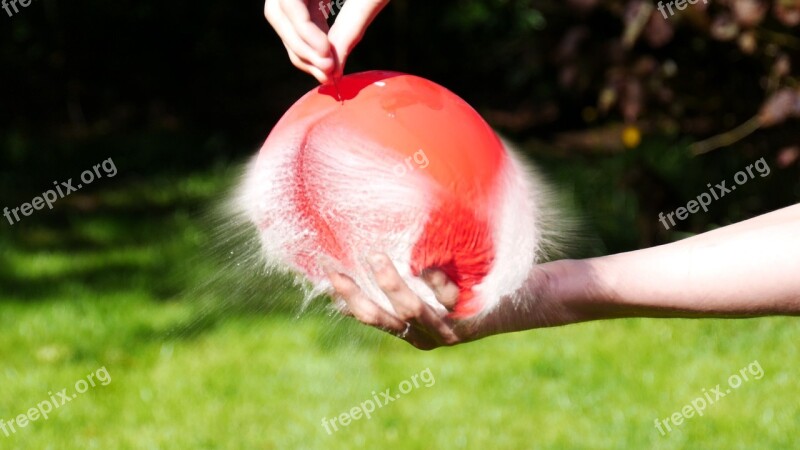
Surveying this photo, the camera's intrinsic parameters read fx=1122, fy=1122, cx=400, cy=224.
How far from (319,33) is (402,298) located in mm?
531

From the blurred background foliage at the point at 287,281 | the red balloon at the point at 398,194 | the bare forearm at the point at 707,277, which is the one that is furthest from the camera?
the blurred background foliage at the point at 287,281

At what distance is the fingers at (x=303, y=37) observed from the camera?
6.97ft

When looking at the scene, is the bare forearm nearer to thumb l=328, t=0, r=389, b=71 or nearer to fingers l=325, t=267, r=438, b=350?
fingers l=325, t=267, r=438, b=350

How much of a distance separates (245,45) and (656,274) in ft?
21.8

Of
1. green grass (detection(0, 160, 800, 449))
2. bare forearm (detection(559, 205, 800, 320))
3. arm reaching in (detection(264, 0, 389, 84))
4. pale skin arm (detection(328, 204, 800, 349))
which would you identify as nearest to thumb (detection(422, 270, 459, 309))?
pale skin arm (detection(328, 204, 800, 349))

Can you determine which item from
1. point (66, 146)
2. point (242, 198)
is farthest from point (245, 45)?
point (242, 198)

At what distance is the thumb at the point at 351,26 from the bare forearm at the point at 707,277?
61 cm

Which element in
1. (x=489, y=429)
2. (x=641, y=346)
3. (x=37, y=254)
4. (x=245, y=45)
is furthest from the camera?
(x=245, y=45)

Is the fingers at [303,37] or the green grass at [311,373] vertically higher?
the fingers at [303,37]

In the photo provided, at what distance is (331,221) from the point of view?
2.18 meters

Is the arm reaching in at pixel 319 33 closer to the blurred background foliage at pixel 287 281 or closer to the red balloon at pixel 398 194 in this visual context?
the red balloon at pixel 398 194

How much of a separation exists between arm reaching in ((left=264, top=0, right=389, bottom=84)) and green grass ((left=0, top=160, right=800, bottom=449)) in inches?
35.7

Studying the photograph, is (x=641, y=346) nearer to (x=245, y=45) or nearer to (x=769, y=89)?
(x=769, y=89)

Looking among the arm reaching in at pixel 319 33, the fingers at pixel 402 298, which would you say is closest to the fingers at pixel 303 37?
the arm reaching in at pixel 319 33
